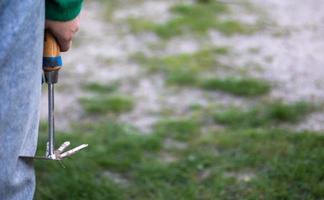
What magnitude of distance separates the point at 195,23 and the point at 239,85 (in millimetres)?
1423

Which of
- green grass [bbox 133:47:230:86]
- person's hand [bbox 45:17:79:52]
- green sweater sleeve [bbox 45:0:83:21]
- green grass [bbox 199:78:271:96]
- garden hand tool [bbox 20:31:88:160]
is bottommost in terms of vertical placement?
green grass [bbox 133:47:230:86]

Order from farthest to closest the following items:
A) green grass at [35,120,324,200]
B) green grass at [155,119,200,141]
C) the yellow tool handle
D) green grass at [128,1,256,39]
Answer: green grass at [128,1,256,39]
green grass at [155,119,200,141]
green grass at [35,120,324,200]
the yellow tool handle

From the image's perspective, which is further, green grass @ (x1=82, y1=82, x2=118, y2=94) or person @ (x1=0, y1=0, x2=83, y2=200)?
green grass @ (x1=82, y1=82, x2=118, y2=94)

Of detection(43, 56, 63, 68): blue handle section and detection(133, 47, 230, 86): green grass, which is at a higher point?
detection(43, 56, 63, 68): blue handle section

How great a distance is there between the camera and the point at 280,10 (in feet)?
18.2

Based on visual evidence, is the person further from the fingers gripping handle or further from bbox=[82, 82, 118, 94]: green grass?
bbox=[82, 82, 118, 94]: green grass

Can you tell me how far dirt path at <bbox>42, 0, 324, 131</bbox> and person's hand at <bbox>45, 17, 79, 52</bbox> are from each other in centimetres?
183

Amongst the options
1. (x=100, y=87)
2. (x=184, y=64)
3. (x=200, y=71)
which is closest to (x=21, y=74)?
(x=100, y=87)

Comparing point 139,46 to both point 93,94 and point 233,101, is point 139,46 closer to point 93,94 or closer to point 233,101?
point 93,94

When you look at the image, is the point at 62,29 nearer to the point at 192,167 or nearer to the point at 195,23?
the point at 192,167

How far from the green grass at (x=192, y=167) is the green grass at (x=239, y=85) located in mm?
592

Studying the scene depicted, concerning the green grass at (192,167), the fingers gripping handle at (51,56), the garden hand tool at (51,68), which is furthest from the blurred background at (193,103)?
the fingers gripping handle at (51,56)

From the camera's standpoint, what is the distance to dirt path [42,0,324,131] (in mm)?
3783

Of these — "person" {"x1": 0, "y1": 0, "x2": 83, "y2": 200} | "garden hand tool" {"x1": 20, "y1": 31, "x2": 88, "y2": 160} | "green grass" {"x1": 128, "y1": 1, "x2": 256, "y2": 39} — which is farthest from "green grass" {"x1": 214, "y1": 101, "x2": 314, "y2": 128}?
"person" {"x1": 0, "y1": 0, "x2": 83, "y2": 200}
